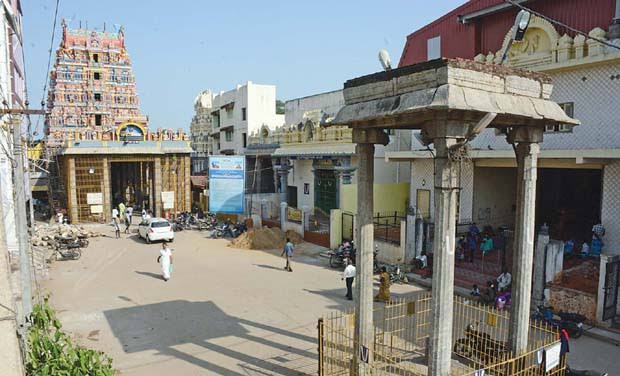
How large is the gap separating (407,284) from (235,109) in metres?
29.2

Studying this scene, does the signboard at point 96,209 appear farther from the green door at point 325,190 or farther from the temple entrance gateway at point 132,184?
the green door at point 325,190

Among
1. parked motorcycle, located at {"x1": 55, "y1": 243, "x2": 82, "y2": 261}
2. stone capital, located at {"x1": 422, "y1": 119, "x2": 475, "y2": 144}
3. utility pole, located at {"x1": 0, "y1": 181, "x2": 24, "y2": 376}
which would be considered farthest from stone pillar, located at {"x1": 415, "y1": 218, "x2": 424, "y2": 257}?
parked motorcycle, located at {"x1": 55, "y1": 243, "x2": 82, "y2": 261}

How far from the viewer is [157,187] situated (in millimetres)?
32875

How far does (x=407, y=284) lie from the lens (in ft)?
52.7

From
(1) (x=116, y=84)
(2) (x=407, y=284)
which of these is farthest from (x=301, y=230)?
(1) (x=116, y=84)

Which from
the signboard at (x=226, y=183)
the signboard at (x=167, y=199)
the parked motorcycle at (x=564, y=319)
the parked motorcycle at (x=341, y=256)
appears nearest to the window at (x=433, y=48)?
the parked motorcycle at (x=341, y=256)

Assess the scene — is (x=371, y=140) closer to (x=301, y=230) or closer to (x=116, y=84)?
(x=301, y=230)

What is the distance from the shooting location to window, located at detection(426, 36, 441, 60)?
64.8 ft

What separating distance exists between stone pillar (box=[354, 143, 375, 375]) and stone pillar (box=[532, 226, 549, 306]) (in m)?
7.20

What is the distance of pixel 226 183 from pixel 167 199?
10.2m

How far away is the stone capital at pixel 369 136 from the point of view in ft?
25.8

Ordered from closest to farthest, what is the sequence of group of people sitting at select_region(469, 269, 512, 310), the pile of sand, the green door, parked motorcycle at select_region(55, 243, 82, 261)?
group of people sitting at select_region(469, 269, 512, 310) < parked motorcycle at select_region(55, 243, 82, 261) < the pile of sand < the green door

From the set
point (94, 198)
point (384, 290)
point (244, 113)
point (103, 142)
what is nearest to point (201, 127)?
point (244, 113)

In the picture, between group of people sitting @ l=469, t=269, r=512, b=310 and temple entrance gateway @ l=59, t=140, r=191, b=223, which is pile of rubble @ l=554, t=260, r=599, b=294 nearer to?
group of people sitting @ l=469, t=269, r=512, b=310
